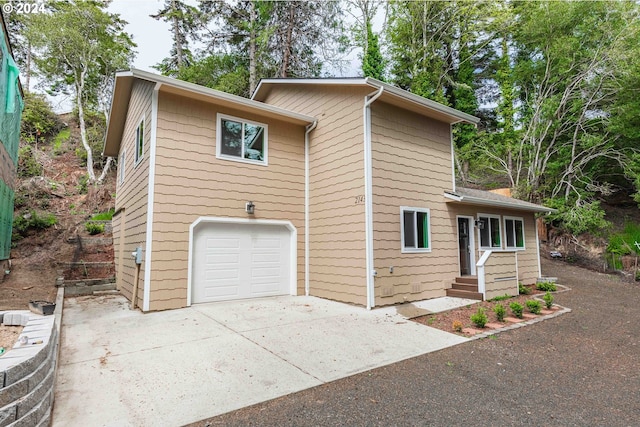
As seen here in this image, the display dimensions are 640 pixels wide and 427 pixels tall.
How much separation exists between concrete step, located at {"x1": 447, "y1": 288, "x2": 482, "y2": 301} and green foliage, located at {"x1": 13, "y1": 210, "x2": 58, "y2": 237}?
1265 cm

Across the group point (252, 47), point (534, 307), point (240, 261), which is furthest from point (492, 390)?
point (252, 47)

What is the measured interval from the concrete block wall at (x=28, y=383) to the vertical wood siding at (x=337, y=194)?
5297mm

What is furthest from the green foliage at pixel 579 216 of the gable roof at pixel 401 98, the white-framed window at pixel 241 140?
the white-framed window at pixel 241 140

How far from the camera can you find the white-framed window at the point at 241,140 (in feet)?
24.7

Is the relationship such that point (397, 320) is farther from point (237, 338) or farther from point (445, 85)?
point (445, 85)

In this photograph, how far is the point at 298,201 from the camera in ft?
28.2

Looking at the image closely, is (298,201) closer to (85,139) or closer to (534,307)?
(534,307)

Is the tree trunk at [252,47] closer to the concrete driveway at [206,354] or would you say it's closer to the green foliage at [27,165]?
the green foliage at [27,165]

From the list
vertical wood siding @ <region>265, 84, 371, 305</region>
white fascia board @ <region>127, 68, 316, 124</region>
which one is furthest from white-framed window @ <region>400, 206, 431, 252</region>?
white fascia board @ <region>127, 68, 316, 124</region>

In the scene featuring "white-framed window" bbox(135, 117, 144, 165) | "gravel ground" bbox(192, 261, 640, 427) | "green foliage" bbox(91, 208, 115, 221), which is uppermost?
"white-framed window" bbox(135, 117, 144, 165)

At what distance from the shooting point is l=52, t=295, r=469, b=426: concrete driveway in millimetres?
2951

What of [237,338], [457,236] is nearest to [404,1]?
[457,236]

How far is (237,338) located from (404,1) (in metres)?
20.2

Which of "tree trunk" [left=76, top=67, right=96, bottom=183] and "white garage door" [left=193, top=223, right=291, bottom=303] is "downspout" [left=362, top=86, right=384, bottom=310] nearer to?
"white garage door" [left=193, top=223, right=291, bottom=303]
